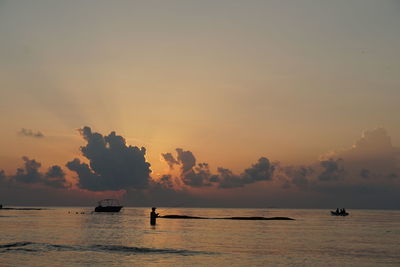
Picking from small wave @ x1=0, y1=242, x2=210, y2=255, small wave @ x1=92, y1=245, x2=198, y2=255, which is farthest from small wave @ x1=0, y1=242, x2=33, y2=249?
small wave @ x1=92, y1=245, x2=198, y2=255

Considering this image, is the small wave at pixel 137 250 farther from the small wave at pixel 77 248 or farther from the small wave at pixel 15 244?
the small wave at pixel 15 244

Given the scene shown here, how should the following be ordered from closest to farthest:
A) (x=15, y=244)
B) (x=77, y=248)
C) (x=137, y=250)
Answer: (x=137, y=250), (x=77, y=248), (x=15, y=244)

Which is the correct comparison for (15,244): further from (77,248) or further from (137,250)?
(137,250)

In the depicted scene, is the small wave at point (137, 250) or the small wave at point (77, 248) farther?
the small wave at point (137, 250)

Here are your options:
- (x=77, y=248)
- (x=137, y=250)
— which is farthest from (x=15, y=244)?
(x=137, y=250)

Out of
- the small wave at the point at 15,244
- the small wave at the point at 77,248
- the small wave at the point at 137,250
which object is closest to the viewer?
the small wave at the point at 77,248

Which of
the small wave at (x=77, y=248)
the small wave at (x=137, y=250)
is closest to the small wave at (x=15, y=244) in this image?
the small wave at (x=77, y=248)

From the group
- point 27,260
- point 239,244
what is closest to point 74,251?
point 27,260

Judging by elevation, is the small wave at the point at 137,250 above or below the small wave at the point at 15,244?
below

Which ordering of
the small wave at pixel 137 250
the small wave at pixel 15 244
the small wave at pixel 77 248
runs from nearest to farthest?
the small wave at pixel 77 248 < the small wave at pixel 137 250 < the small wave at pixel 15 244

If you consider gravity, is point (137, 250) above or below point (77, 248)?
below

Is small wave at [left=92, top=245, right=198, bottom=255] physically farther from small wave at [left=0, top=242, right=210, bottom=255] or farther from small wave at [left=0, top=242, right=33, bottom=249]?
small wave at [left=0, top=242, right=33, bottom=249]

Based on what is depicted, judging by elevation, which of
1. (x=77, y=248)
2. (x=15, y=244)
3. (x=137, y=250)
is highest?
(x=15, y=244)

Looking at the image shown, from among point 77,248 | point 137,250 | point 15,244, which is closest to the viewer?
point 137,250
